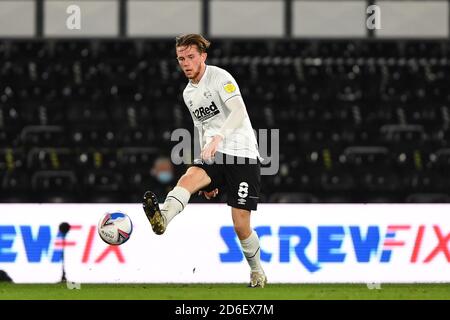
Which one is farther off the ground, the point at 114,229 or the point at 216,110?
the point at 216,110

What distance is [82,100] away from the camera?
571 inches

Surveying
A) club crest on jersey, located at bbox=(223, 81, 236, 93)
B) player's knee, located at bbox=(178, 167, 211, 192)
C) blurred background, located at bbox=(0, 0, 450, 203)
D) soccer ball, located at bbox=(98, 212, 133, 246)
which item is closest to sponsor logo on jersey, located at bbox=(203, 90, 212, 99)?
club crest on jersey, located at bbox=(223, 81, 236, 93)

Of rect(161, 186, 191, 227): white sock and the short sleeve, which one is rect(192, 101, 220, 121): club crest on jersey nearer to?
the short sleeve

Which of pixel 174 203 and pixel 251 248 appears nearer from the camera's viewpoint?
pixel 174 203

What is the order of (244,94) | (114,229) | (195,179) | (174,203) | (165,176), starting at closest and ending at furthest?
(174,203) < (114,229) < (195,179) < (165,176) < (244,94)

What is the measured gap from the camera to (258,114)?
14.5m

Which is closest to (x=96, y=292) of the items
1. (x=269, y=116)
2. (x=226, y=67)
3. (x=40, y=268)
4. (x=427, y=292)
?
(x=40, y=268)

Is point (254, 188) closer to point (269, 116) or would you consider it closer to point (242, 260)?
point (242, 260)

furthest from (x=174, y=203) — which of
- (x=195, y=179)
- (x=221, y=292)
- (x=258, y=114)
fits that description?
(x=258, y=114)

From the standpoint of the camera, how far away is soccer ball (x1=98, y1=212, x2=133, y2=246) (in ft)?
24.0

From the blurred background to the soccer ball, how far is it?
18.1ft

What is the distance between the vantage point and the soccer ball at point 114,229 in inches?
289

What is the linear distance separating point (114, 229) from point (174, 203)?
0.48 metres

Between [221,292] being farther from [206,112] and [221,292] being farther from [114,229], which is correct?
[206,112]
